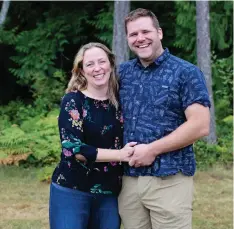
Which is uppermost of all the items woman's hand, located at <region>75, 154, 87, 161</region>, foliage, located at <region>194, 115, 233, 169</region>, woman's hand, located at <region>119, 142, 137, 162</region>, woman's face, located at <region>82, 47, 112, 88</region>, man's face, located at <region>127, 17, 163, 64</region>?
man's face, located at <region>127, 17, 163, 64</region>

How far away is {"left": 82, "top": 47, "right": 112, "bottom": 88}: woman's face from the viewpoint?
8.91 feet

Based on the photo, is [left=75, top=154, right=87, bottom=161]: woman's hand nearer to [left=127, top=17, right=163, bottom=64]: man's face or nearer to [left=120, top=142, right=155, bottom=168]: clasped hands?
[left=120, top=142, right=155, bottom=168]: clasped hands

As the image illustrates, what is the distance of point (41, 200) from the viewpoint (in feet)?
19.0

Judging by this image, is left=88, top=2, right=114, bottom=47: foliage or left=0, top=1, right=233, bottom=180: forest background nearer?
left=0, top=1, right=233, bottom=180: forest background

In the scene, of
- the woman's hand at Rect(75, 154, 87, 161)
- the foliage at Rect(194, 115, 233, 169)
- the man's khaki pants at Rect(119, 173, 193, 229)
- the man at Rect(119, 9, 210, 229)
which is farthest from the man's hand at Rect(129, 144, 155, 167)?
the foliage at Rect(194, 115, 233, 169)

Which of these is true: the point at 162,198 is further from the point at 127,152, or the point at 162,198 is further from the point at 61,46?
the point at 61,46

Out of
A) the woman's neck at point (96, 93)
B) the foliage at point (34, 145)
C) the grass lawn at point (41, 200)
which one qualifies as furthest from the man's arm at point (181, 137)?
the foliage at point (34, 145)

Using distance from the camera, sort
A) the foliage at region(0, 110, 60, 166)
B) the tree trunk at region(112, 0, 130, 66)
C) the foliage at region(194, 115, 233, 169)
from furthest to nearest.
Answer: the tree trunk at region(112, 0, 130, 66) → the foliage at region(194, 115, 233, 169) → the foliage at region(0, 110, 60, 166)

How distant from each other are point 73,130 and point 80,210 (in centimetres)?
44

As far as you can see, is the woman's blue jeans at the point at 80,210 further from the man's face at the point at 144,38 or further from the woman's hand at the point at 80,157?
the man's face at the point at 144,38

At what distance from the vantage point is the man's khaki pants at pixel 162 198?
271cm

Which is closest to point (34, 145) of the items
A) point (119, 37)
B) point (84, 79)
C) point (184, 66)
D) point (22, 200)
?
point (22, 200)

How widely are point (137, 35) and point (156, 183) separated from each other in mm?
799

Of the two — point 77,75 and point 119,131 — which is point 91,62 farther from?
point 119,131
